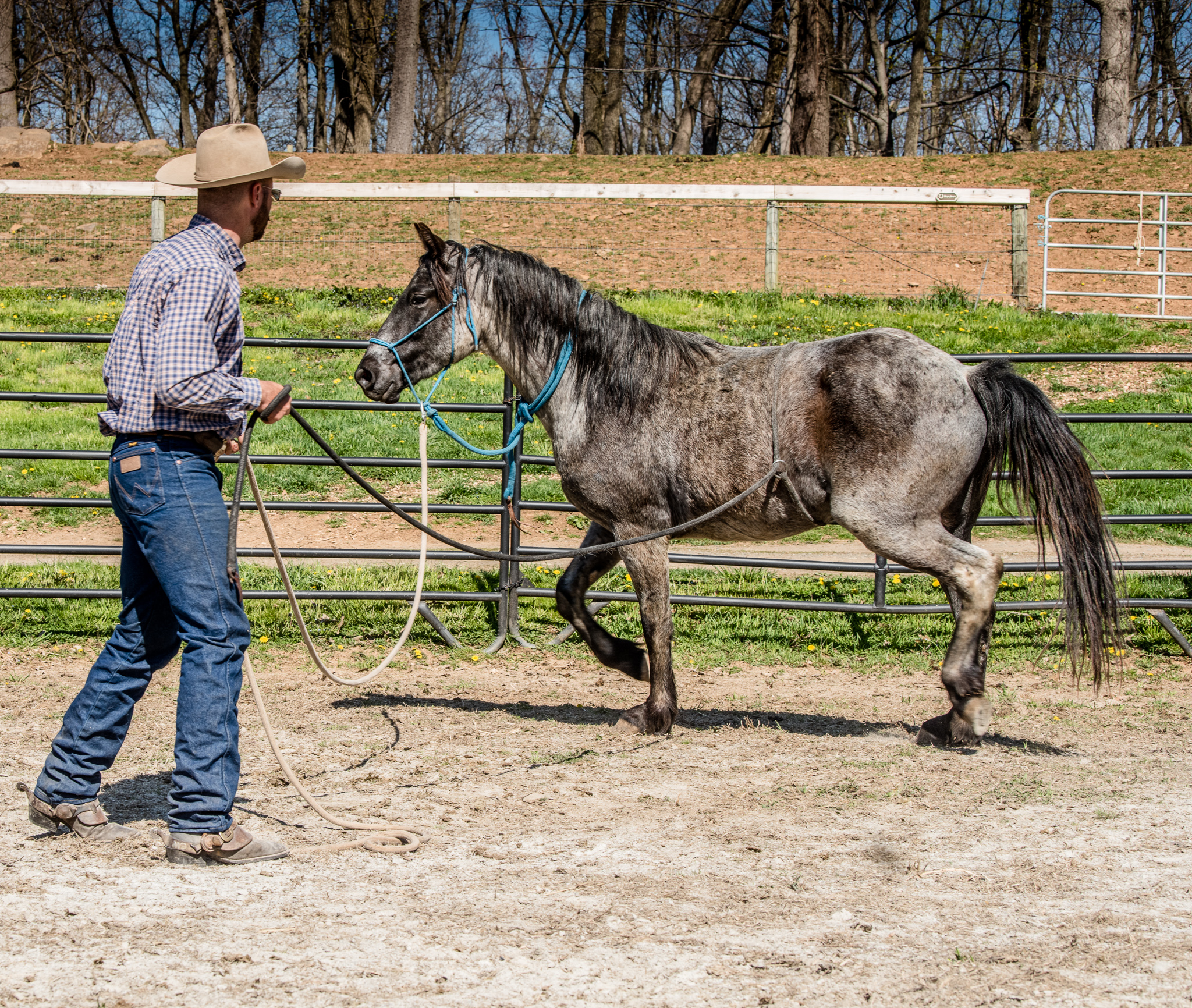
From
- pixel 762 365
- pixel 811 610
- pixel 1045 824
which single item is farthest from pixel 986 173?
pixel 1045 824

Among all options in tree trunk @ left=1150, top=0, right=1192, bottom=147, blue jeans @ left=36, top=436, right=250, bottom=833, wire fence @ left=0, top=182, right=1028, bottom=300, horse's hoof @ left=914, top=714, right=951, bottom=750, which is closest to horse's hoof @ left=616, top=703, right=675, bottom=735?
horse's hoof @ left=914, top=714, right=951, bottom=750

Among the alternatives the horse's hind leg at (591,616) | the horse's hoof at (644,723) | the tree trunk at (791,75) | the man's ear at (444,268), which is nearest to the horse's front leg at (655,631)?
the horse's hoof at (644,723)

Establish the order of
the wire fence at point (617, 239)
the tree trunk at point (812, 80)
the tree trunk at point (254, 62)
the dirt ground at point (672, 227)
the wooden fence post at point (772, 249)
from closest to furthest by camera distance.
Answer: the wooden fence post at point (772, 249) < the wire fence at point (617, 239) < the dirt ground at point (672, 227) < the tree trunk at point (812, 80) < the tree trunk at point (254, 62)

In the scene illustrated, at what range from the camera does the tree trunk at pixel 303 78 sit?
2850 cm

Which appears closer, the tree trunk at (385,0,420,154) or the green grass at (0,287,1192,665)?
the green grass at (0,287,1192,665)

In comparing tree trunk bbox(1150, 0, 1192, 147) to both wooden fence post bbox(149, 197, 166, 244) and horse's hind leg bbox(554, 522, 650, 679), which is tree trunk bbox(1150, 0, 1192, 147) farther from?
horse's hind leg bbox(554, 522, 650, 679)

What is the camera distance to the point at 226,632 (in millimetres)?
3209

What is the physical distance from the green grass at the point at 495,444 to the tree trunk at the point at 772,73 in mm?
12931

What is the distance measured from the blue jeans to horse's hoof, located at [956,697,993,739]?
9.11ft

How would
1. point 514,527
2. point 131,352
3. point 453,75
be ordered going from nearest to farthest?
point 131,352 → point 514,527 → point 453,75

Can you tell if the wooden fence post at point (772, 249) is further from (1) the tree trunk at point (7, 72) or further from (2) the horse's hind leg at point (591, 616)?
(1) the tree trunk at point (7, 72)

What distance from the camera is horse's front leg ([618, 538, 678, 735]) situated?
464cm

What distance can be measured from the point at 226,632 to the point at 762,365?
7.98 feet

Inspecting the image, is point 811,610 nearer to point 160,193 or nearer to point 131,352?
point 131,352
